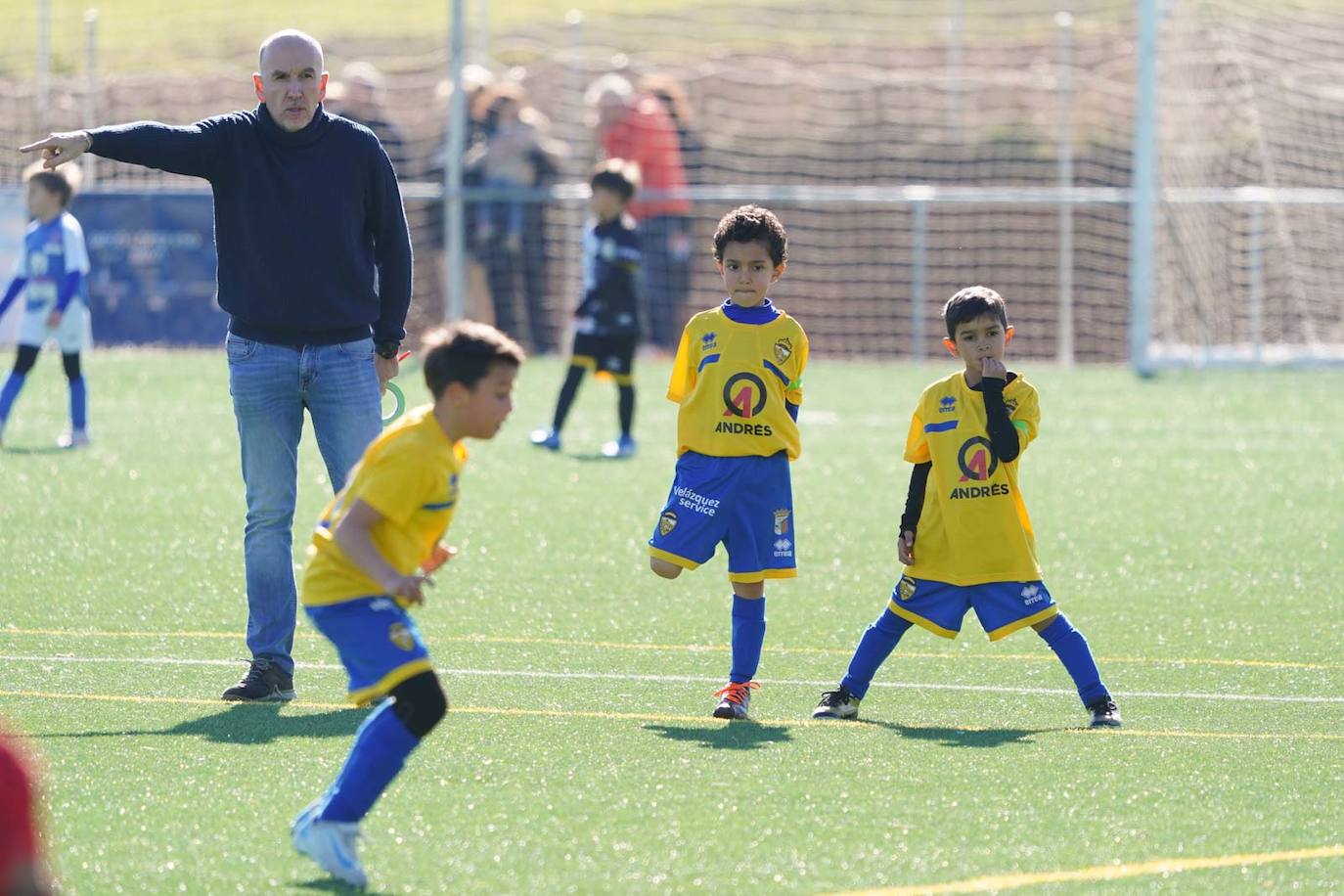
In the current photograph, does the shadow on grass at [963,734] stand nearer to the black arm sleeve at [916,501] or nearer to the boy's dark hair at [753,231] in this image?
the black arm sleeve at [916,501]

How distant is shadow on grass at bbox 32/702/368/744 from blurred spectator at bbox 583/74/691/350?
14333 millimetres

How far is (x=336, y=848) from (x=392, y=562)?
0.70 metres

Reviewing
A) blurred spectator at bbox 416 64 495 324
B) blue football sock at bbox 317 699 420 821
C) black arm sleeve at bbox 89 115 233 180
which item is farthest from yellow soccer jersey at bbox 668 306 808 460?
blurred spectator at bbox 416 64 495 324

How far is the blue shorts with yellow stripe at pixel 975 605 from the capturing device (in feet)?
22.2

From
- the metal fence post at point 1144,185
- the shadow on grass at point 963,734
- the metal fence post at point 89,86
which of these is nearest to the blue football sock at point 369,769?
the shadow on grass at point 963,734

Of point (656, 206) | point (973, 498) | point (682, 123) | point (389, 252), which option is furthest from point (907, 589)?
point (682, 123)

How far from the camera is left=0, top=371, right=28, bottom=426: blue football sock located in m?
13.7

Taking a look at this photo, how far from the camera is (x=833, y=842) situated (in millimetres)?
5156

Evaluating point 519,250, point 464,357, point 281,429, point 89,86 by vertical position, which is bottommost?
point 281,429

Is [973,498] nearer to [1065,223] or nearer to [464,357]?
[464,357]

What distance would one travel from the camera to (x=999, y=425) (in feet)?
22.1

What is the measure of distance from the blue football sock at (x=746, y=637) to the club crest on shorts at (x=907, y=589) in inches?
18.2

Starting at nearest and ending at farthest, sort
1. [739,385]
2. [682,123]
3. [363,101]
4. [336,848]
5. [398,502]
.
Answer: [336,848] < [398,502] < [739,385] < [363,101] < [682,123]

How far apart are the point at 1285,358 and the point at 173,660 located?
14299 mm
